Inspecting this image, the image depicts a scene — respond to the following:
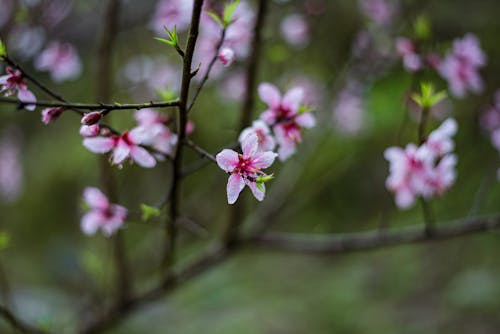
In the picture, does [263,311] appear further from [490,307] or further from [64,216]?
[64,216]

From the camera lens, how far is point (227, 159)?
807mm

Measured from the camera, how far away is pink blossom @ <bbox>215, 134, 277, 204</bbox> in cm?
80

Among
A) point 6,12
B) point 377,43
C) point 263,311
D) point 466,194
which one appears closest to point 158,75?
point 6,12

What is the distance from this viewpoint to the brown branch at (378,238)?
4.60 ft

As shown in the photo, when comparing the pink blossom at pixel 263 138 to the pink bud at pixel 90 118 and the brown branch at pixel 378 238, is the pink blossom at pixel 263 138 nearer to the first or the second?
the pink bud at pixel 90 118

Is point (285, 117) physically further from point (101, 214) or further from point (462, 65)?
point (462, 65)

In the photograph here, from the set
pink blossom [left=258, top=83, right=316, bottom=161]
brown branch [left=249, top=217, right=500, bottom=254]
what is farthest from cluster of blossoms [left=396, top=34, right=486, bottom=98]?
pink blossom [left=258, top=83, right=316, bottom=161]

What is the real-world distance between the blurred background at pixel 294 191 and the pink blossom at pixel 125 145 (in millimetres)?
728

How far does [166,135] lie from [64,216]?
3162 mm

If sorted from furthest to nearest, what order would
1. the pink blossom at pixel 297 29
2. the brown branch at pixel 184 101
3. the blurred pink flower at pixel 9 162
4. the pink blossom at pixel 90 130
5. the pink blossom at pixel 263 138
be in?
the blurred pink flower at pixel 9 162 → the pink blossom at pixel 297 29 → the pink blossom at pixel 263 138 → the pink blossom at pixel 90 130 → the brown branch at pixel 184 101

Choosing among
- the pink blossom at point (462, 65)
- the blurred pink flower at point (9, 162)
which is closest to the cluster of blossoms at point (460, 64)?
the pink blossom at point (462, 65)

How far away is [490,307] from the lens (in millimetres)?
2188

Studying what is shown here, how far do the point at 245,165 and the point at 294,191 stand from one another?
7.48ft

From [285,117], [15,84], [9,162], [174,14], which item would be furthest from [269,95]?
[9,162]
